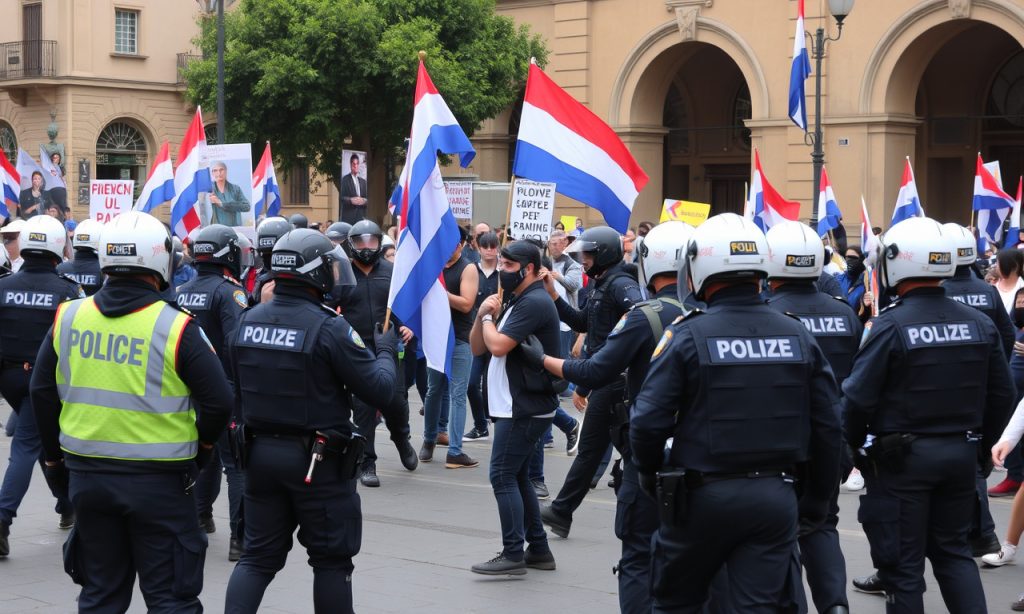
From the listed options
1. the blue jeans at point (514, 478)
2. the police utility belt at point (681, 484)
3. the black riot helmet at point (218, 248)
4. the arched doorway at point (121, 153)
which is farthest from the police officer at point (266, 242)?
the arched doorway at point (121, 153)

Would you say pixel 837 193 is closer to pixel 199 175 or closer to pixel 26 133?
pixel 199 175

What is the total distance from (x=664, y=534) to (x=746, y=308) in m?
0.89

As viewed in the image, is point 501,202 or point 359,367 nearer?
point 359,367

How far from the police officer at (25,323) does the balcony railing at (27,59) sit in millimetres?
35116

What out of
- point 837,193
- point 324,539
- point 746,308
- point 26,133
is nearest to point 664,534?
point 746,308

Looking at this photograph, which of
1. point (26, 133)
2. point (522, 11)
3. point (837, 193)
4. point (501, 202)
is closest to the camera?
point (837, 193)

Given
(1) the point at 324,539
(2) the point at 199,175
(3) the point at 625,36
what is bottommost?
(1) the point at 324,539

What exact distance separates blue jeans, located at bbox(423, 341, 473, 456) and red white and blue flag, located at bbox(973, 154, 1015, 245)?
8808 mm

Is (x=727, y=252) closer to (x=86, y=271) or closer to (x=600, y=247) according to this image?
(x=600, y=247)

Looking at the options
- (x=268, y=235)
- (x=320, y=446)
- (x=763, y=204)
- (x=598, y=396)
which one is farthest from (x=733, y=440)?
(x=763, y=204)

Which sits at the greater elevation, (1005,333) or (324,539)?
(1005,333)

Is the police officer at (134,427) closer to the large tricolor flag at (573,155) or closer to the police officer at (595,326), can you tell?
the police officer at (595,326)

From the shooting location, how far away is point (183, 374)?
18.0ft

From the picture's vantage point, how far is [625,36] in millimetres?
29875
